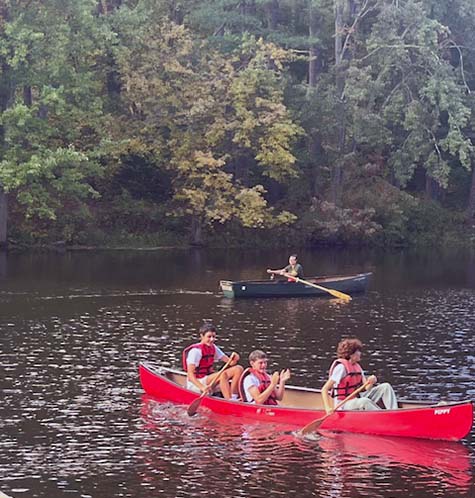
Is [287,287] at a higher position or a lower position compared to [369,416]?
higher

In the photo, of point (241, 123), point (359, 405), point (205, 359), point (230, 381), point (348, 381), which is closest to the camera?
point (359, 405)

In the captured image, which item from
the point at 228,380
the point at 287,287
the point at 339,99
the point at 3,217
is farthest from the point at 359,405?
the point at 339,99

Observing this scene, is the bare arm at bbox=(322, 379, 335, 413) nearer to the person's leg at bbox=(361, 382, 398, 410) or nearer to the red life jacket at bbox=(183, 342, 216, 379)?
the person's leg at bbox=(361, 382, 398, 410)

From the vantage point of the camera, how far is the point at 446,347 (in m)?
26.4

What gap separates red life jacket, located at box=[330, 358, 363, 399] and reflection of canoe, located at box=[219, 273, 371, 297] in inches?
644

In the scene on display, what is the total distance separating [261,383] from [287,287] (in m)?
17.2

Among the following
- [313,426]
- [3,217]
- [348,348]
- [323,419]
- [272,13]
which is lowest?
[313,426]

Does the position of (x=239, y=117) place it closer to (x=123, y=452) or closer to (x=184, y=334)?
(x=184, y=334)

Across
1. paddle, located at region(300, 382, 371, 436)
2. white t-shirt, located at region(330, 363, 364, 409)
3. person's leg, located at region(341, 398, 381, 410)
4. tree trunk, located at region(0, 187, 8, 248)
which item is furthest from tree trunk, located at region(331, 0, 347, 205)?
paddle, located at region(300, 382, 371, 436)

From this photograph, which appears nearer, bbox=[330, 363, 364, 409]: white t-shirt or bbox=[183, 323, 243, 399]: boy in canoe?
bbox=[330, 363, 364, 409]: white t-shirt

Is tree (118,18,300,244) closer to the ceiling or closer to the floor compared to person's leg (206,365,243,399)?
closer to the ceiling

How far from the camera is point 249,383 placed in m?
18.7

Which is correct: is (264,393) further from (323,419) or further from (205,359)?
(205,359)

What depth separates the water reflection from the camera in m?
15.3
